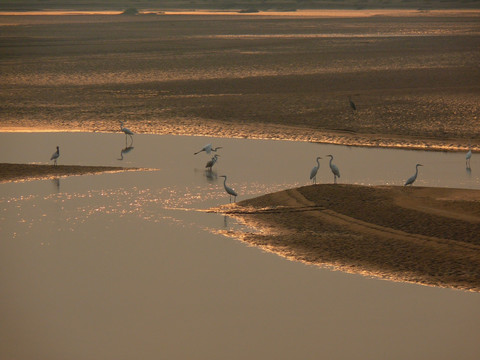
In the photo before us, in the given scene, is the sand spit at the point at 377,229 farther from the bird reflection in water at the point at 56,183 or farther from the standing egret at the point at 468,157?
the bird reflection in water at the point at 56,183

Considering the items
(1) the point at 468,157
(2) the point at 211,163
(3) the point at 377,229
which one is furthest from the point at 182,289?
(1) the point at 468,157

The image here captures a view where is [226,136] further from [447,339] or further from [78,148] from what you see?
[447,339]

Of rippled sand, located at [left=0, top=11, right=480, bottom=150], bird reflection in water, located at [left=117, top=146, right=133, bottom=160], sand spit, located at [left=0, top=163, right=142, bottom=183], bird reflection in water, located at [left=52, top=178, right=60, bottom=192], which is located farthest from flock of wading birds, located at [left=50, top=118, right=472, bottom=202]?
rippled sand, located at [left=0, top=11, right=480, bottom=150]

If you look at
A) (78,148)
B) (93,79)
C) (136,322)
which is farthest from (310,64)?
(136,322)

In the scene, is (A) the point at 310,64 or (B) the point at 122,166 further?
(A) the point at 310,64

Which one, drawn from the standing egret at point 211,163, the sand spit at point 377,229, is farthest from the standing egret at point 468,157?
the standing egret at point 211,163

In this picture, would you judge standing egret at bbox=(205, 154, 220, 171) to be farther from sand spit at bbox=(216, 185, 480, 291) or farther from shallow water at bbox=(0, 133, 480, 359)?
sand spit at bbox=(216, 185, 480, 291)
